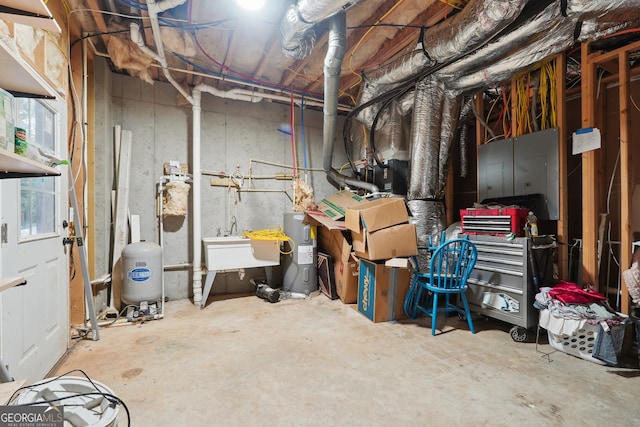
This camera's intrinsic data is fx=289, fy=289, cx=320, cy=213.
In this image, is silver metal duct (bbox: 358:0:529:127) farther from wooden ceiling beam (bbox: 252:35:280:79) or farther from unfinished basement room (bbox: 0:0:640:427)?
wooden ceiling beam (bbox: 252:35:280:79)

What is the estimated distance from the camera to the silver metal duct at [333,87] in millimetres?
2469

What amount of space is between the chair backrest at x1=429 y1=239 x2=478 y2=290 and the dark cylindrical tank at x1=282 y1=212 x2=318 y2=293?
1.51 meters

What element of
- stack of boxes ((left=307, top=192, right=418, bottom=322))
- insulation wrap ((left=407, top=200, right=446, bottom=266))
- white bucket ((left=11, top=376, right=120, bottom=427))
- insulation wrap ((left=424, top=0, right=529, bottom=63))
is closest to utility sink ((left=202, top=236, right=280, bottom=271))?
stack of boxes ((left=307, top=192, right=418, bottom=322))

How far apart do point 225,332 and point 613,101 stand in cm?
429

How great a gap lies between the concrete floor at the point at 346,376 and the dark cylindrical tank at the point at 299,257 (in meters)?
0.86

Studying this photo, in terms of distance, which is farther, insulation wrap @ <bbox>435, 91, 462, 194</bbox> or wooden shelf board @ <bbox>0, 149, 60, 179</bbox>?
insulation wrap @ <bbox>435, 91, 462, 194</bbox>

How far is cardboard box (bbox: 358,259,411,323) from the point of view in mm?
2758

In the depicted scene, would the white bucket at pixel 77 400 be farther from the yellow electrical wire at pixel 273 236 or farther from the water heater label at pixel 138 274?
the yellow electrical wire at pixel 273 236

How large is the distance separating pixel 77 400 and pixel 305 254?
2.73 meters

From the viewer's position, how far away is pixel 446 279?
2529 millimetres

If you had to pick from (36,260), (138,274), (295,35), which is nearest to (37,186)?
(36,260)

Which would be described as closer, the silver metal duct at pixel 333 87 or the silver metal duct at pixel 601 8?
the silver metal duct at pixel 601 8

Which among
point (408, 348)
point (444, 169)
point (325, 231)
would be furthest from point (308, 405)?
point (444, 169)

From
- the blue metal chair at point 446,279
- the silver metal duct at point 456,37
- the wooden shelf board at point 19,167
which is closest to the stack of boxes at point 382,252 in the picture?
the blue metal chair at point 446,279
